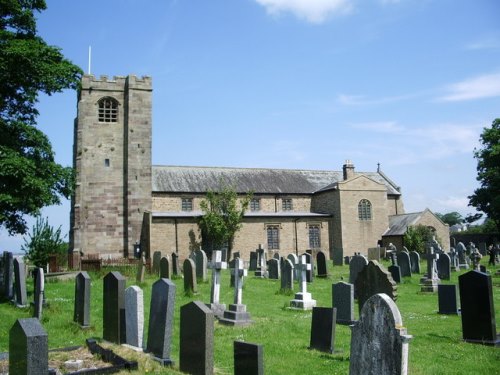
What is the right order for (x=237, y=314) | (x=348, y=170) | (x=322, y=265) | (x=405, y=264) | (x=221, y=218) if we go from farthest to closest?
(x=348, y=170)
(x=221, y=218)
(x=322, y=265)
(x=405, y=264)
(x=237, y=314)

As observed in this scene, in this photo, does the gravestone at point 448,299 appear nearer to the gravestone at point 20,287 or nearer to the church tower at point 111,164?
the gravestone at point 20,287

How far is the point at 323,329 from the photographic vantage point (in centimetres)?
884

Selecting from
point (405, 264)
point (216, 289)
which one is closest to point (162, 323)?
point (216, 289)

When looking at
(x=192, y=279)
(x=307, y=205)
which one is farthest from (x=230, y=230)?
(x=192, y=279)

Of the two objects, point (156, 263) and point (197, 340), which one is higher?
point (156, 263)

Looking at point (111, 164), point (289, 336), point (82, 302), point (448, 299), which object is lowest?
point (289, 336)

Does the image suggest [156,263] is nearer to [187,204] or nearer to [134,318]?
[134,318]

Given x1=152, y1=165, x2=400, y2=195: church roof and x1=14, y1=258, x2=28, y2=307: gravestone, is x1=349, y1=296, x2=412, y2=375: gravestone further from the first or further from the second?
x1=152, y1=165, x2=400, y2=195: church roof

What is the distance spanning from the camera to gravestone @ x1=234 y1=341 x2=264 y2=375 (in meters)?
5.89

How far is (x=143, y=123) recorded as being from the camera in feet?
114

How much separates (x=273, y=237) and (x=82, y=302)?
2687 centimetres

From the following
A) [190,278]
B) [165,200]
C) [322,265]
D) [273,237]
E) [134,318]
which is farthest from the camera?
[273,237]

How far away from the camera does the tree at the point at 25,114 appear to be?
15.2 meters

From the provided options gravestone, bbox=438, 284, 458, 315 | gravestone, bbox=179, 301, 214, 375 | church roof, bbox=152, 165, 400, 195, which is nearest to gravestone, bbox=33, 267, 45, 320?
gravestone, bbox=179, 301, 214, 375
